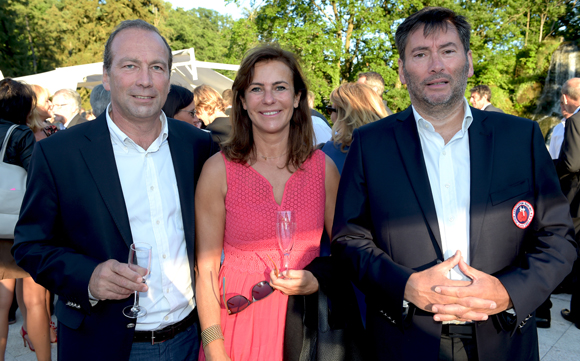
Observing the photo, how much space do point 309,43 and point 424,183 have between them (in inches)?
720

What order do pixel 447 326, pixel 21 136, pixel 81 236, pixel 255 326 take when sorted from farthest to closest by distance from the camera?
pixel 21 136, pixel 255 326, pixel 81 236, pixel 447 326

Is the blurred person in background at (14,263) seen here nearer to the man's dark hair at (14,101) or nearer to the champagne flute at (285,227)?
the man's dark hair at (14,101)

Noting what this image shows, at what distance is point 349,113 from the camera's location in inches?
144

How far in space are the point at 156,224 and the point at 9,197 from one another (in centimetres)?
169

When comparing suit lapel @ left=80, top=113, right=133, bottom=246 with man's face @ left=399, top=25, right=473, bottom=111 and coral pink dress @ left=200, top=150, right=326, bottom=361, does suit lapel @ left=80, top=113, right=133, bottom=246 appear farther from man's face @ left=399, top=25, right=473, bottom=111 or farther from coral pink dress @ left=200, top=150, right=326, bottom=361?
man's face @ left=399, top=25, right=473, bottom=111

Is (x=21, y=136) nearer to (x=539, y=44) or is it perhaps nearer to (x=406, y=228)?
(x=406, y=228)

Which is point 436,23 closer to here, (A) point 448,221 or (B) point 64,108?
(A) point 448,221

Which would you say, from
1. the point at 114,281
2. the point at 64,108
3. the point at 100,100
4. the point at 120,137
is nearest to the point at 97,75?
the point at 64,108

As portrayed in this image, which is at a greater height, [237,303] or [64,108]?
[64,108]

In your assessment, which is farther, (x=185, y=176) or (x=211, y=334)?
(x=185, y=176)

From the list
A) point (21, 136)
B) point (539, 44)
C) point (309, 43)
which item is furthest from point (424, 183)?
point (539, 44)

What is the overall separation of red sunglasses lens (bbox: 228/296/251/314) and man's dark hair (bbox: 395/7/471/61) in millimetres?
1588

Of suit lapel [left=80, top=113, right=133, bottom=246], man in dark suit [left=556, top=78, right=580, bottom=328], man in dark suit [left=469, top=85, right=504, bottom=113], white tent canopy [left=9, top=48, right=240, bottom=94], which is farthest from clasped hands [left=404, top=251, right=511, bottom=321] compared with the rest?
white tent canopy [left=9, top=48, right=240, bottom=94]

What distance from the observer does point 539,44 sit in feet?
66.1
